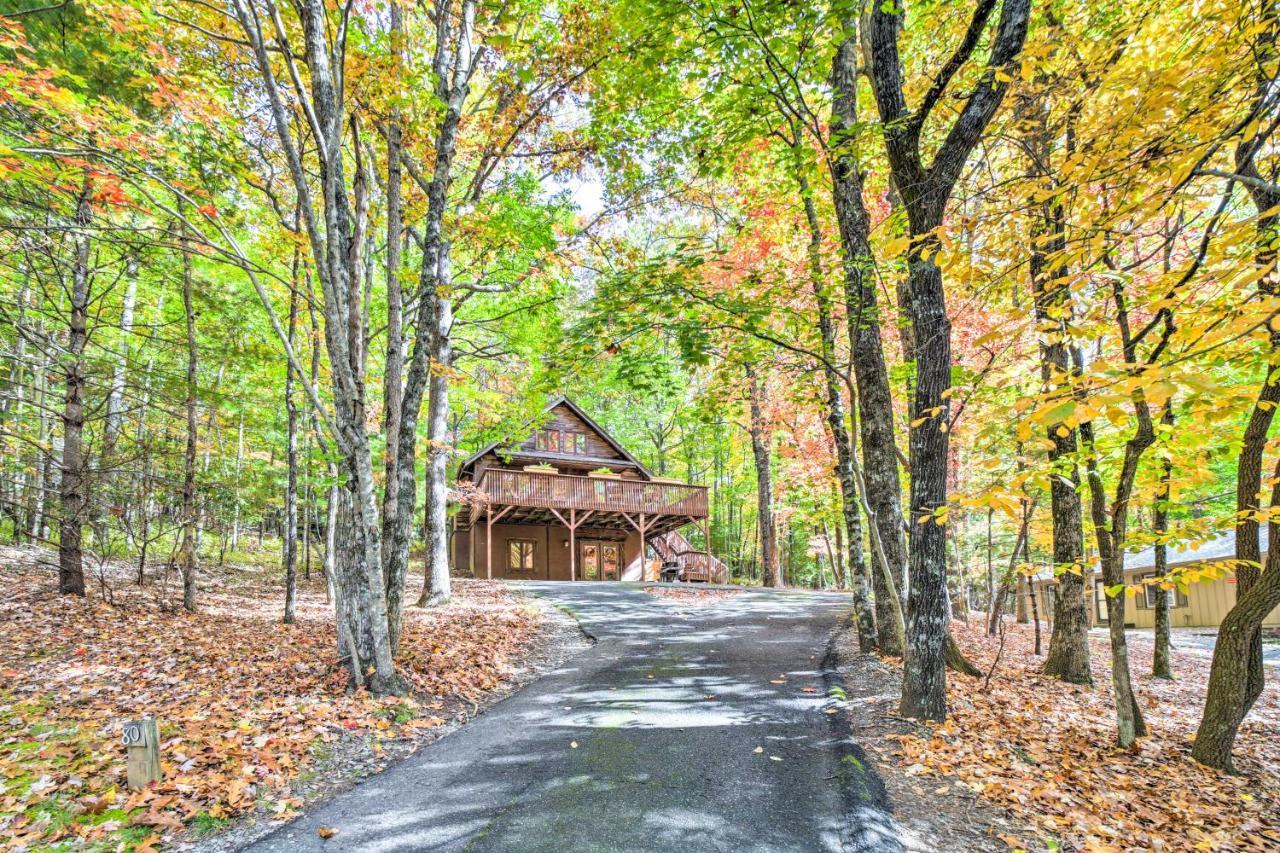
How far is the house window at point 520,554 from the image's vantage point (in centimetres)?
2273

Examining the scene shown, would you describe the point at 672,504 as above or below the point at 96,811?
above

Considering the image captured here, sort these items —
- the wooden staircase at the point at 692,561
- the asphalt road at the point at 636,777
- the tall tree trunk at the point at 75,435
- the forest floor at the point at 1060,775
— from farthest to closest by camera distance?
the wooden staircase at the point at 692,561 → the tall tree trunk at the point at 75,435 → the forest floor at the point at 1060,775 → the asphalt road at the point at 636,777

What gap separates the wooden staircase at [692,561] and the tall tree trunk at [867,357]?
54.0ft

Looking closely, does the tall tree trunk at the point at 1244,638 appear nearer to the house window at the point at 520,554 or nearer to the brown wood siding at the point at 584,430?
the brown wood siding at the point at 584,430

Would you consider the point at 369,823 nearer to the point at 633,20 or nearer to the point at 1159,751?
the point at 1159,751

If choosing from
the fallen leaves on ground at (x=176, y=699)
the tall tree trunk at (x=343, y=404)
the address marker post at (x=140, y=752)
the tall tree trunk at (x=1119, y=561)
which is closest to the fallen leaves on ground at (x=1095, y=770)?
the tall tree trunk at (x=1119, y=561)

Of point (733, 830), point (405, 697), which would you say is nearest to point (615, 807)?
point (733, 830)

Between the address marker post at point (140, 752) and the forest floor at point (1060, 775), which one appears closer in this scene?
the address marker post at point (140, 752)

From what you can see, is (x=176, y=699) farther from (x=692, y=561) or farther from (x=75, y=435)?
(x=692, y=561)

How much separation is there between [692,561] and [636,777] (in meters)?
20.7

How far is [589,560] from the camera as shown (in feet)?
81.4

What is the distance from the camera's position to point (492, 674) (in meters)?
6.67

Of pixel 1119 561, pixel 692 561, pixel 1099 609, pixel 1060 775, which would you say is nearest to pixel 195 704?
pixel 1060 775

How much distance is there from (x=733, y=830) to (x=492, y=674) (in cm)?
393
